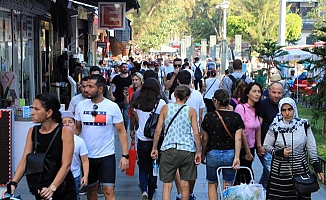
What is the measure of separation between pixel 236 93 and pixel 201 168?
6.87 feet

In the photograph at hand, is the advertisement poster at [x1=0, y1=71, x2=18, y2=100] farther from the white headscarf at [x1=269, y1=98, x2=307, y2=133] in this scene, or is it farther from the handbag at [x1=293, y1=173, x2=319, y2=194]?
the handbag at [x1=293, y1=173, x2=319, y2=194]

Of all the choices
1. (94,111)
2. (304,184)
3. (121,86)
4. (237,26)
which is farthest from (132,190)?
(237,26)

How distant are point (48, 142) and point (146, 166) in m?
2.83

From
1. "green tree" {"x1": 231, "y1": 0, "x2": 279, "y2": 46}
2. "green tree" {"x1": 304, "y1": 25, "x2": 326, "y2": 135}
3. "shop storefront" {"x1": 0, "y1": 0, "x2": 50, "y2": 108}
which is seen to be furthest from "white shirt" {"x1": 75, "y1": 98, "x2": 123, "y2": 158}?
"green tree" {"x1": 231, "y1": 0, "x2": 279, "y2": 46}

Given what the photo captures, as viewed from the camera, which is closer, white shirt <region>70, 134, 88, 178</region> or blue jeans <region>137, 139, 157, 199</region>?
white shirt <region>70, 134, 88, 178</region>

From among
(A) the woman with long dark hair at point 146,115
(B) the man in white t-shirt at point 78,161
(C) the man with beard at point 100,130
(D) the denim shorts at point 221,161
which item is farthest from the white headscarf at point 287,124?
(B) the man in white t-shirt at point 78,161

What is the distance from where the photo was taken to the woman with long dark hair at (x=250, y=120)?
703cm

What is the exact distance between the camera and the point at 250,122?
709cm

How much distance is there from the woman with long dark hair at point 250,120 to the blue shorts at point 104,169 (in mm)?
1740

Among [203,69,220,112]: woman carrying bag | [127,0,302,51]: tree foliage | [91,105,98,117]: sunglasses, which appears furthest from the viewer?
[127,0,302,51]: tree foliage

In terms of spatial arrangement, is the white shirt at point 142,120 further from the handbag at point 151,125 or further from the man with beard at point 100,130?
the man with beard at point 100,130

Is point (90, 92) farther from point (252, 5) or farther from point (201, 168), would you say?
point (252, 5)

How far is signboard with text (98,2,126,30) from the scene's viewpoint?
16391 millimetres

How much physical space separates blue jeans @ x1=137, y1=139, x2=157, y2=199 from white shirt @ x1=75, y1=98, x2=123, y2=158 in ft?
4.18
